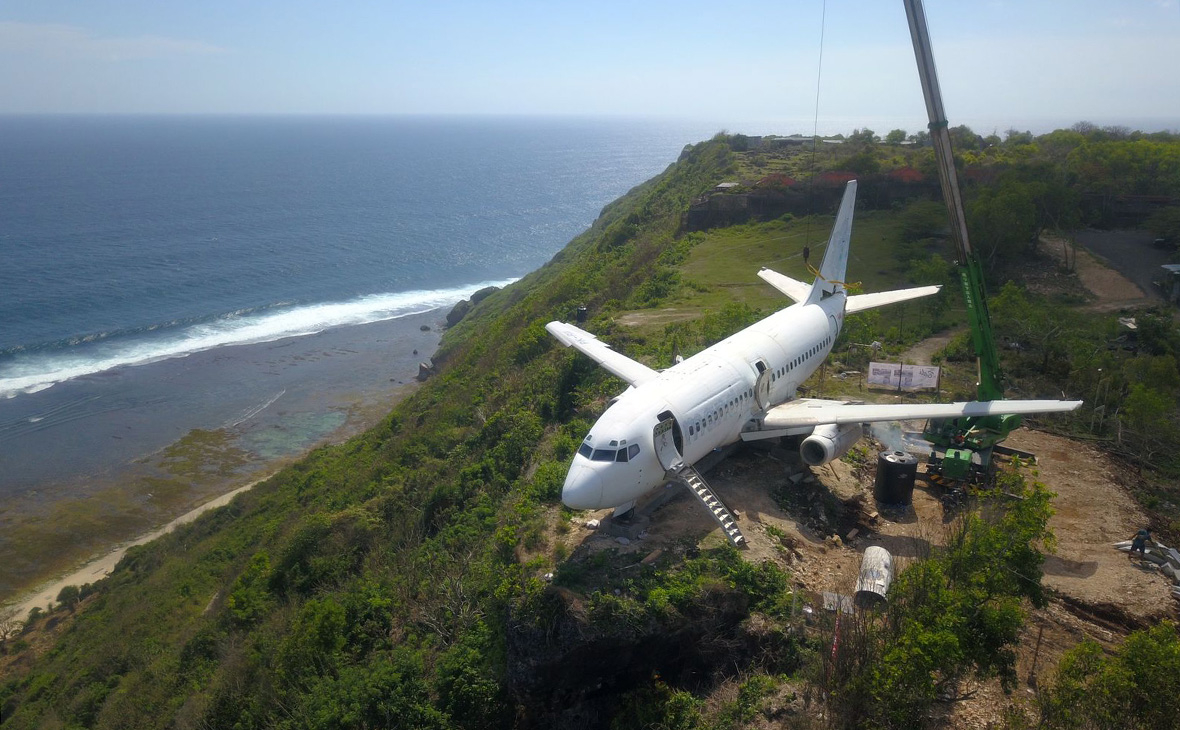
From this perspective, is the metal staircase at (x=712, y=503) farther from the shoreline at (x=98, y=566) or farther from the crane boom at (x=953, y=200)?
the shoreline at (x=98, y=566)

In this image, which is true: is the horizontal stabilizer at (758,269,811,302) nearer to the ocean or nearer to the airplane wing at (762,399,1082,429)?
the airplane wing at (762,399,1082,429)

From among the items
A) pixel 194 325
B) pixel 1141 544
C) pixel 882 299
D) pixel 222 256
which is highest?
pixel 882 299

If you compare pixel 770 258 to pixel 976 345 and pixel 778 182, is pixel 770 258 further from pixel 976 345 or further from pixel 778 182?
pixel 976 345

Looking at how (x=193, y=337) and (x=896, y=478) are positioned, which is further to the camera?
(x=193, y=337)

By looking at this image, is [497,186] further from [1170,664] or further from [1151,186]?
[1170,664]

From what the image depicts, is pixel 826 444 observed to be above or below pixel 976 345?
below

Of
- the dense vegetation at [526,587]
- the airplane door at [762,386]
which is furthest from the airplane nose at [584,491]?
the airplane door at [762,386]

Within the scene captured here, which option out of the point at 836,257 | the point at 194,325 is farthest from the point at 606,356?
the point at 194,325
